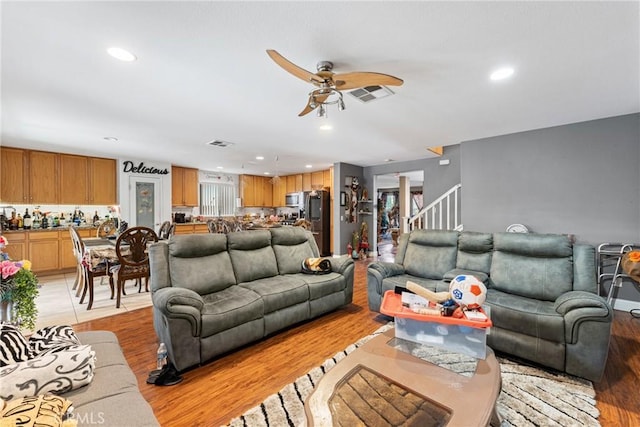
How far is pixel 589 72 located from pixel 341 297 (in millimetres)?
3186

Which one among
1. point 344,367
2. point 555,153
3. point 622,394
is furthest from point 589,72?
point 344,367

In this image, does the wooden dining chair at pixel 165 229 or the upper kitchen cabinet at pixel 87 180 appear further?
the upper kitchen cabinet at pixel 87 180

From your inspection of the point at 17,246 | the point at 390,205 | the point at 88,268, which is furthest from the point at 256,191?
the point at 390,205

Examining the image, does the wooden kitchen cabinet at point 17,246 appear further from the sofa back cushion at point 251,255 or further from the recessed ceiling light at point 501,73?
the recessed ceiling light at point 501,73

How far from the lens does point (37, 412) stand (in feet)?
2.79

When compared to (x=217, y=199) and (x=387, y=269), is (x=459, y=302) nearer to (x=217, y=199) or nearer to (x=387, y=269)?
(x=387, y=269)

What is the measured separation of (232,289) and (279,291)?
0.48 m

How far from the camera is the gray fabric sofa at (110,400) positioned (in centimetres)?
98

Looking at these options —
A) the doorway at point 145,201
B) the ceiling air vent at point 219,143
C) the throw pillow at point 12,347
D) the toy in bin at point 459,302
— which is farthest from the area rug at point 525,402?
the doorway at point 145,201

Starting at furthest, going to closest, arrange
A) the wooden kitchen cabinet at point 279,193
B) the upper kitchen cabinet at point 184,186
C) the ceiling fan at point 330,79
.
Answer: the wooden kitchen cabinet at point 279,193 < the upper kitchen cabinet at point 184,186 < the ceiling fan at point 330,79

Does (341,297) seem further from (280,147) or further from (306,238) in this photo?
(280,147)

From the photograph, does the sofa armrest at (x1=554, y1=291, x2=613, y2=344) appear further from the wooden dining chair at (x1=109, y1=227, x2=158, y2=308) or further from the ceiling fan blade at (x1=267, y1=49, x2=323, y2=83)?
the wooden dining chair at (x1=109, y1=227, x2=158, y2=308)

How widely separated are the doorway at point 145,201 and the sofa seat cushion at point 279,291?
15.7 ft

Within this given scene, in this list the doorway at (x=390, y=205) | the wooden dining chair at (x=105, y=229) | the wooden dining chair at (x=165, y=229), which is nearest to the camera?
the wooden dining chair at (x=165, y=229)
